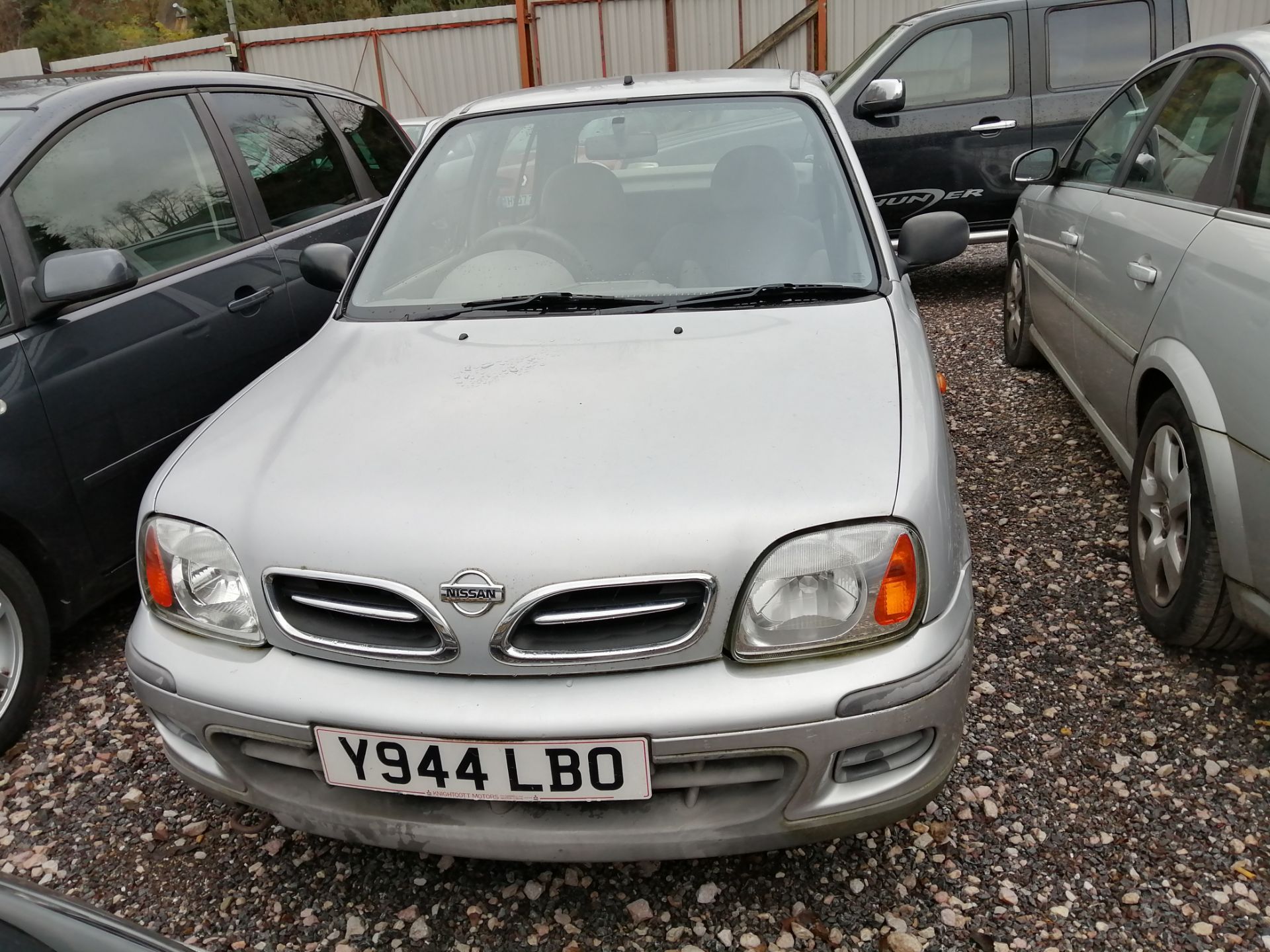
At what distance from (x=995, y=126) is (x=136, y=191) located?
5282 millimetres

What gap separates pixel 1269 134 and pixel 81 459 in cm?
332

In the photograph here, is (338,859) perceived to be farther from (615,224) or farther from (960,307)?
(960,307)

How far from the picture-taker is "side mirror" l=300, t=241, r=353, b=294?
3070 millimetres

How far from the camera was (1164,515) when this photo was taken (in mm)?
2711

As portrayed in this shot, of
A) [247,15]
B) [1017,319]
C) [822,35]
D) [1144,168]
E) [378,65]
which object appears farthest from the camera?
[247,15]

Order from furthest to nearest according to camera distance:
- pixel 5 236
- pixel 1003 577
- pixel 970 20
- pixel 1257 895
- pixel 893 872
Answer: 1. pixel 970 20
2. pixel 1003 577
3. pixel 5 236
4. pixel 893 872
5. pixel 1257 895

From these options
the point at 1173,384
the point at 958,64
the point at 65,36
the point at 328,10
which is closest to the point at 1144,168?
the point at 1173,384

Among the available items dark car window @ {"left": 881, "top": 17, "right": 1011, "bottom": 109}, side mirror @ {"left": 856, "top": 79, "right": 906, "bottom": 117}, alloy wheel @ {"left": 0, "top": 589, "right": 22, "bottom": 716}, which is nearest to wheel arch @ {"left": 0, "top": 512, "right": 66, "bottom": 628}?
alloy wheel @ {"left": 0, "top": 589, "right": 22, "bottom": 716}

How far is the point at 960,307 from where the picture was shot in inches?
253

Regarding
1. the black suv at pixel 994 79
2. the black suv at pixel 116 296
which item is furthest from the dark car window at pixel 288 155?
the black suv at pixel 994 79

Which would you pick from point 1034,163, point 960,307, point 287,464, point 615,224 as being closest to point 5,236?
point 287,464

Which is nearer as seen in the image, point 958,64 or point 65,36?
point 958,64

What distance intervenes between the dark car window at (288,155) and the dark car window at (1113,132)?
10.4 feet

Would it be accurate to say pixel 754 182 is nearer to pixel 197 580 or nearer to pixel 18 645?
pixel 197 580
